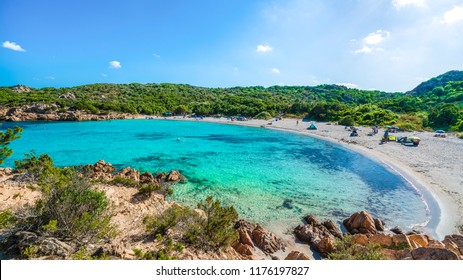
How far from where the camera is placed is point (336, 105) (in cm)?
6062

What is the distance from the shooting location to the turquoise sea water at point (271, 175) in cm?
1307

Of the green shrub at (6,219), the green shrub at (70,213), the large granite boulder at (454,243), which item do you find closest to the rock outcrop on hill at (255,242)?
the green shrub at (70,213)

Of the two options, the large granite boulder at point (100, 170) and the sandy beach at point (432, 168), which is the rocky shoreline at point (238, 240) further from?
the sandy beach at point (432, 168)

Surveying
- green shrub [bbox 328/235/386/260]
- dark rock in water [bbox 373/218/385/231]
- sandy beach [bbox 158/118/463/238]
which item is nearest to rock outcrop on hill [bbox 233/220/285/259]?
green shrub [bbox 328/235/386/260]

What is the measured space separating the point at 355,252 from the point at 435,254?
6.32ft

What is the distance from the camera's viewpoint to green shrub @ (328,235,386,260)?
6.03 metres

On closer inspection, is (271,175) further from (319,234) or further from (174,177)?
(319,234)

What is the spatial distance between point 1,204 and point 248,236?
9.55 meters

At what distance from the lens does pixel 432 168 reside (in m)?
19.2

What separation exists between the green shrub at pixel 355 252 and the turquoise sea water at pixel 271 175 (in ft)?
11.2

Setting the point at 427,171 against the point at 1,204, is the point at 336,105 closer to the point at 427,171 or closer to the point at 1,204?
the point at 427,171

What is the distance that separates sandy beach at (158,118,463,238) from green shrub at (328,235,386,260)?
5.29 metres
